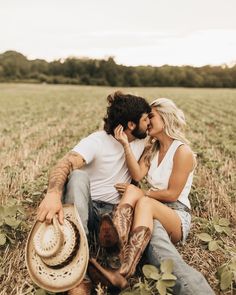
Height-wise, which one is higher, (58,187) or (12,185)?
(58,187)

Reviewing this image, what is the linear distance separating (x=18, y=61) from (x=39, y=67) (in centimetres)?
341

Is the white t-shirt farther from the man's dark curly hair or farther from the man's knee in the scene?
the man's knee

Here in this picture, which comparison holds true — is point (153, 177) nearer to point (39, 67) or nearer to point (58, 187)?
point (58, 187)

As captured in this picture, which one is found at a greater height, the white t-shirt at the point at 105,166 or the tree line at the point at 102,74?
the white t-shirt at the point at 105,166

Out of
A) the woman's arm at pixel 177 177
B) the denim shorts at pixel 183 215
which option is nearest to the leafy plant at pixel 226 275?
the denim shorts at pixel 183 215

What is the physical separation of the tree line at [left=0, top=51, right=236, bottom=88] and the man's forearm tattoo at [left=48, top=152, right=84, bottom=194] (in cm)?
6728

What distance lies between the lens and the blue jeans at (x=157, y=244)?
314 cm

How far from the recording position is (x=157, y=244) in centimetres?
342

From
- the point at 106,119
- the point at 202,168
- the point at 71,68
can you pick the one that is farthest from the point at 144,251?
the point at 71,68

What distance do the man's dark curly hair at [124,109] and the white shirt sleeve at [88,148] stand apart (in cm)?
17

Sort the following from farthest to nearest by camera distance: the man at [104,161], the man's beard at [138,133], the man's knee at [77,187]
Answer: the man's beard at [138,133] < the man at [104,161] < the man's knee at [77,187]

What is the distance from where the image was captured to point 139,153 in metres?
4.43

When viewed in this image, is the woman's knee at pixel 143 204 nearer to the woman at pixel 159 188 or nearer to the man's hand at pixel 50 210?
the woman at pixel 159 188

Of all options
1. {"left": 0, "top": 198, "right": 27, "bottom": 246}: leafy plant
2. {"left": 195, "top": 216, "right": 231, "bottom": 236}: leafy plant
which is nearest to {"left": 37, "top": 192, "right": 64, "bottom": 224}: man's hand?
{"left": 0, "top": 198, "right": 27, "bottom": 246}: leafy plant
